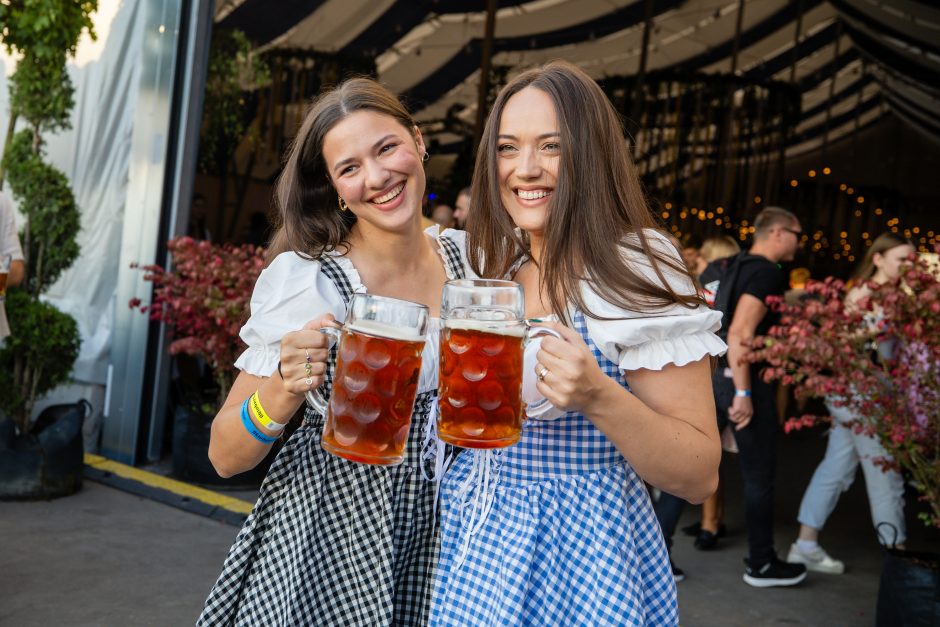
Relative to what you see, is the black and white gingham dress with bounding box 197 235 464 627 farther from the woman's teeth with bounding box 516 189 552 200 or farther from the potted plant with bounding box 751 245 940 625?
the potted plant with bounding box 751 245 940 625

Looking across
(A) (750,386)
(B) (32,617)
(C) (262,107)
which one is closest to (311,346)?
(B) (32,617)

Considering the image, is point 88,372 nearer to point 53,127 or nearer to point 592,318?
point 53,127

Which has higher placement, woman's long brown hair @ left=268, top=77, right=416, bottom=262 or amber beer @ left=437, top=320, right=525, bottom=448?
woman's long brown hair @ left=268, top=77, right=416, bottom=262

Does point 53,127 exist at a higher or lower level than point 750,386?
higher

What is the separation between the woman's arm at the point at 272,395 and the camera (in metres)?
1.32

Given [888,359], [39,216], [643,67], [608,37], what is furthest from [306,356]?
[643,67]

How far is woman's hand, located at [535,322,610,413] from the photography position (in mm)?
1234

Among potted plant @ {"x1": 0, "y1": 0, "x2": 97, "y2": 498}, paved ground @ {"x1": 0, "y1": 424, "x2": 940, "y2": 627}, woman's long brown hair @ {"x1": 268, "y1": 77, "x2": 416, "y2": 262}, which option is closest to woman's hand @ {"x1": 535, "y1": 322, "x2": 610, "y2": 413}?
woman's long brown hair @ {"x1": 268, "y1": 77, "x2": 416, "y2": 262}

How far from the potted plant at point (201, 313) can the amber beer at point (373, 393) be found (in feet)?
11.5

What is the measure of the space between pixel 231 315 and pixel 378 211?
3.34m

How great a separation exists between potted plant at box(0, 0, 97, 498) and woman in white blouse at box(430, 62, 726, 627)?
377 cm

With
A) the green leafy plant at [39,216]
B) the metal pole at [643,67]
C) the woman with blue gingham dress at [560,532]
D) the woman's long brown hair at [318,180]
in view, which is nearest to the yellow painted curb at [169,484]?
the green leafy plant at [39,216]

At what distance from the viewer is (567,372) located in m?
1.23

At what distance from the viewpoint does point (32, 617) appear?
11.1 ft
